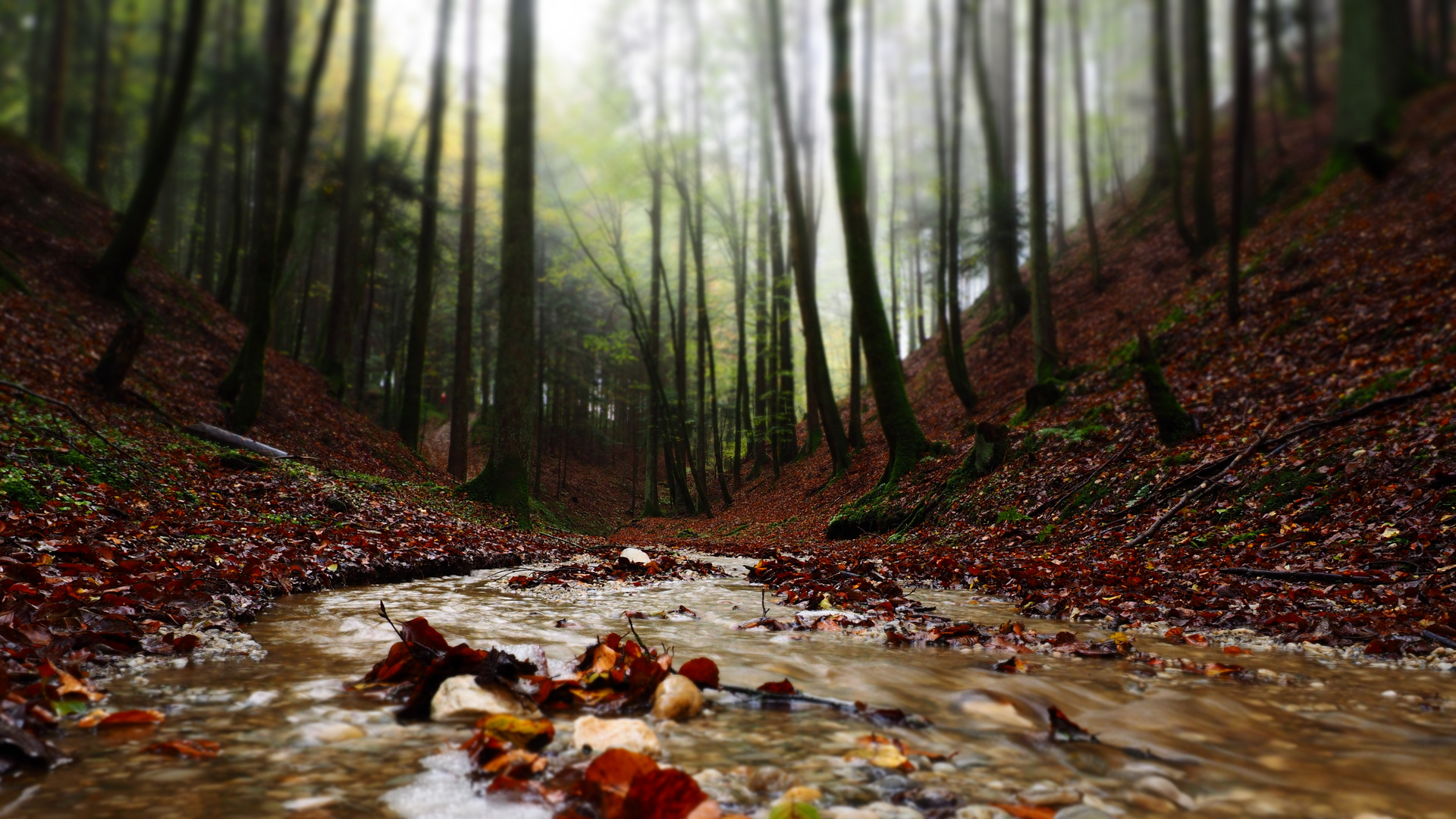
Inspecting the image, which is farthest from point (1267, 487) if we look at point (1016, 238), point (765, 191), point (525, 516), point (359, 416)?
point (765, 191)

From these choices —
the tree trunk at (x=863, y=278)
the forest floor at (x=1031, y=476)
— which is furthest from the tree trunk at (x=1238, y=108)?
the tree trunk at (x=863, y=278)

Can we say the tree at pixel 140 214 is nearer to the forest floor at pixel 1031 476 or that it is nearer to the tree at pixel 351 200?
the forest floor at pixel 1031 476

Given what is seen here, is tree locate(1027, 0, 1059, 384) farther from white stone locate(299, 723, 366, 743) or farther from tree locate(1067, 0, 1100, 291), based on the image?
white stone locate(299, 723, 366, 743)

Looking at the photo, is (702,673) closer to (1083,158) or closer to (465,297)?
(465,297)

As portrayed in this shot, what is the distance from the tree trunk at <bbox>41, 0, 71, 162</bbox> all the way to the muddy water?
70.5ft

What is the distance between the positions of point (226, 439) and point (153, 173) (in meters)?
5.14

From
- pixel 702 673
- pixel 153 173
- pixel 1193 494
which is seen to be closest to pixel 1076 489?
pixel 1193 494

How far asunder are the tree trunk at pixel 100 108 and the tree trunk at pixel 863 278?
59.6ft

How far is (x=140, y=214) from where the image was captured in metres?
11.5

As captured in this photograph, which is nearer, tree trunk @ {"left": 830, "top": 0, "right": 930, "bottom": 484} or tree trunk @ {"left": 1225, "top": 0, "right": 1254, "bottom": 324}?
tree trunk @ {"left": 1225, "top": 0, "right": 1254, "bottom": 324}

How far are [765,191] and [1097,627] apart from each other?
21.1m

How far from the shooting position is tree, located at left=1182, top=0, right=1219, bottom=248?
12.1m

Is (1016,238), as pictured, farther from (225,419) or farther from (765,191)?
(225,419)

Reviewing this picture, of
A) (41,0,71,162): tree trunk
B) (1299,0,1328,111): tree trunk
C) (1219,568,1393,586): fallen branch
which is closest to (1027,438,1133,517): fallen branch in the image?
(1219,568,1393,586): fallen branch
